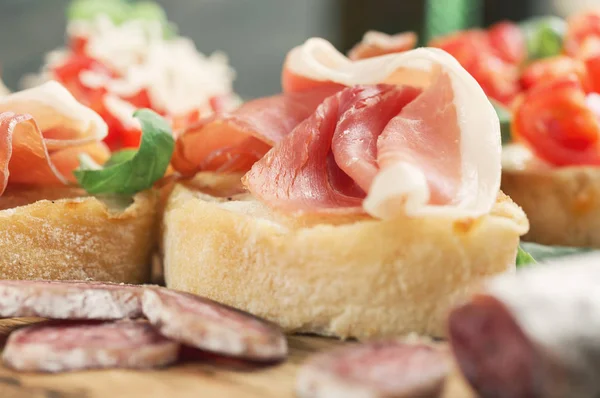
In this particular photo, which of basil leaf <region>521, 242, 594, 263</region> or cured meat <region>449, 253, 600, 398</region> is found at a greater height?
cured meat <region>449, 253, 600, 398</region>

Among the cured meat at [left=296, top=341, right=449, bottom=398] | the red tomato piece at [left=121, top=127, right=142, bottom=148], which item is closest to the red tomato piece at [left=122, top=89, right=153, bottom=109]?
the red tomato piece at [left=121, top=127, right=142, bottom=148]

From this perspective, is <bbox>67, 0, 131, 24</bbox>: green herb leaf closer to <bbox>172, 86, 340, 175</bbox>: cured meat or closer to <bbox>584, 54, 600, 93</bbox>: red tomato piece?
<bbox>172, 86, 340, 175</bbox>: cured meat

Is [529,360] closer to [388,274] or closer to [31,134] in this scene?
[388,274]

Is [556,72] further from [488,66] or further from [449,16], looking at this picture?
[449,16]

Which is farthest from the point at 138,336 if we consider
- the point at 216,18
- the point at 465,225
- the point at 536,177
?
the point at 216,18

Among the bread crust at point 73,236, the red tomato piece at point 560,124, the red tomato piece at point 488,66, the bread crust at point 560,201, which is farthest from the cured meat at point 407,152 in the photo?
the red tomato piece at point 488,66

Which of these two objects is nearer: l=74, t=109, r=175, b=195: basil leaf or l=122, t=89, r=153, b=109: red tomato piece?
l=74, t=109, r=175, b=195: basil leaf
